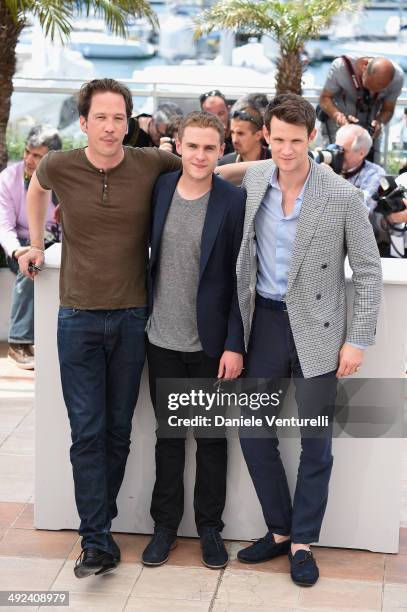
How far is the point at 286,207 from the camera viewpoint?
12.7ft

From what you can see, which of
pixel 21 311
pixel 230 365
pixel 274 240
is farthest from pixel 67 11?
pixel 230 365

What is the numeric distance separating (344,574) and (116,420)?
3.58 feet

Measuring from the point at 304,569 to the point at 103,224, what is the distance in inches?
60.8

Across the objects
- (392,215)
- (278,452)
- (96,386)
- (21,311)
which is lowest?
(21,311)

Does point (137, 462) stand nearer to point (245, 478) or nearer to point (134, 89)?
point (245, 478)

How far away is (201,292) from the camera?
3908 millimetres

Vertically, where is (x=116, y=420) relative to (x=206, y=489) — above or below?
above

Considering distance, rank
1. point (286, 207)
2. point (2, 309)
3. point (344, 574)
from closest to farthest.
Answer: point (286, 207) → point (344, 574) → point (2, 309)

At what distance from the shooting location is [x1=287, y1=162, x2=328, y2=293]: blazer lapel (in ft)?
12.4

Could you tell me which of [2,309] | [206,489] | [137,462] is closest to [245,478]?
[206,489]

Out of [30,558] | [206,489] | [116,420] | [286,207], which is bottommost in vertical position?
[30,558]

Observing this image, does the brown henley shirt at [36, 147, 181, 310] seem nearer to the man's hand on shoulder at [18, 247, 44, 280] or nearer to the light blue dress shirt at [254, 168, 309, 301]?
the man's hand on shoulder at [18, 247, 44, 280]

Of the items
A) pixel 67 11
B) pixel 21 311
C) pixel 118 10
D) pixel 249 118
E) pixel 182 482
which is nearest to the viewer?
pixel 182 482

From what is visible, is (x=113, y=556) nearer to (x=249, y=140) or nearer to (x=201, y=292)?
(x=201, y=292)
